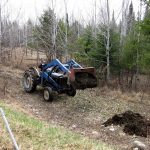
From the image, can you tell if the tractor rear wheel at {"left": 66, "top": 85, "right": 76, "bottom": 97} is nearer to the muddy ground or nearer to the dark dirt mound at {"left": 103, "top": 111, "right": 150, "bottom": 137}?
the muddy ground

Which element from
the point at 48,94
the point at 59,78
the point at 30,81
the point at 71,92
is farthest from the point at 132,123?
the point at 30,81

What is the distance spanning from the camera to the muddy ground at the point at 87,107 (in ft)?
33.6

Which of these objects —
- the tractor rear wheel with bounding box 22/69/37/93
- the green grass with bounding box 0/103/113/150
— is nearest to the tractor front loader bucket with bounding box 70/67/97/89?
the tractor rear wheel with bounding box 22/69/37/93

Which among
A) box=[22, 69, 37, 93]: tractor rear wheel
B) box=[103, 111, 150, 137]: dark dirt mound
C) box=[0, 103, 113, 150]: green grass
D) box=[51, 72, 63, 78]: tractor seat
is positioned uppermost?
box=[51, 72, 63, 78]: tractor seat

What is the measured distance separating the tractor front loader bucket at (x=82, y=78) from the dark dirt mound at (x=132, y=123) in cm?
200

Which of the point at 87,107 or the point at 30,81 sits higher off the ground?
the point at 30,81

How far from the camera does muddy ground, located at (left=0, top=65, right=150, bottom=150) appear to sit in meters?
10.2

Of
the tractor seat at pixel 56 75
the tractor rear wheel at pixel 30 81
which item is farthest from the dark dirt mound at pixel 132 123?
the tractor rear wheel at pixel 30 81

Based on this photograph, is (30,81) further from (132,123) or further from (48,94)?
(132,123)

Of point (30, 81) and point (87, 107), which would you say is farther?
point (30, 81)

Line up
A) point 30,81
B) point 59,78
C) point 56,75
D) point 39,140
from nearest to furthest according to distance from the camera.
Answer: point 39,140 → point 59,78 → point 56,75 → point 30,81

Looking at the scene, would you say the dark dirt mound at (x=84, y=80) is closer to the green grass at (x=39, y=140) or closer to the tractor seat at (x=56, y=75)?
the tractor seat at (x=56, y=75)

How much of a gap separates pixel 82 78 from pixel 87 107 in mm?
1323

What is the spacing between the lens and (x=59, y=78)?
13352mm
